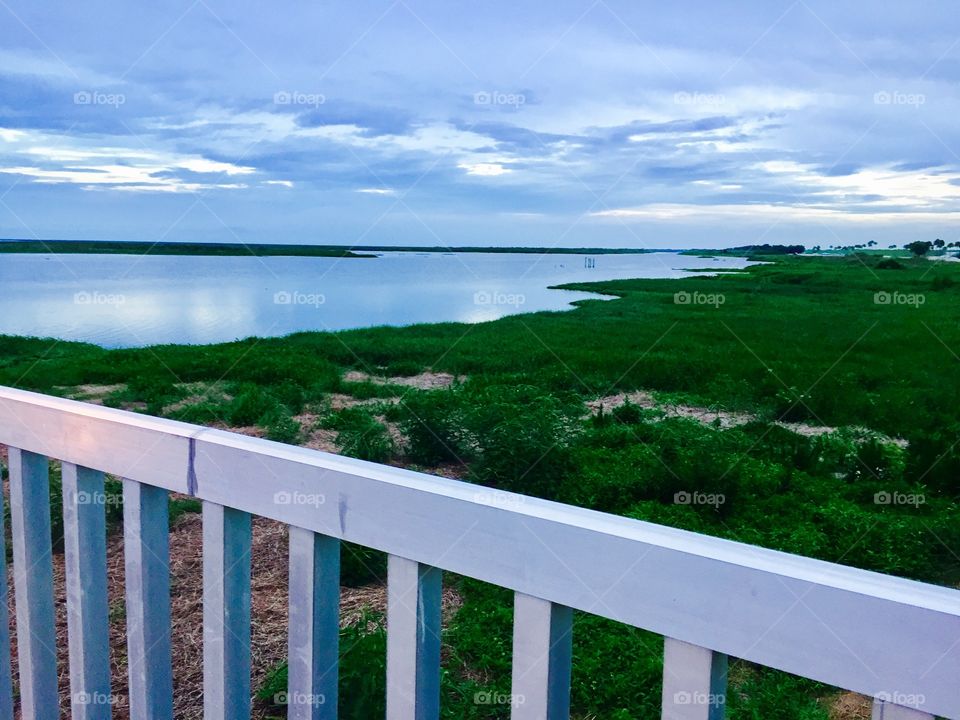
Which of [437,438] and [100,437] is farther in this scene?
[437,438]

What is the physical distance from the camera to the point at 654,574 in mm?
783

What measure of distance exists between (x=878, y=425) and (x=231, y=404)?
6660mm

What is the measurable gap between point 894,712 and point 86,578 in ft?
4.02

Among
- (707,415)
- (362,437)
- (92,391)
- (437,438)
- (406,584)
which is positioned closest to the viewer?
(406,584)

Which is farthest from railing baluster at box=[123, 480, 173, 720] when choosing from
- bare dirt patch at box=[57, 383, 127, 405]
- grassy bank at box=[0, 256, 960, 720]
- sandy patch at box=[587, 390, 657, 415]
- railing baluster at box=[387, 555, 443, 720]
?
bare dirt patch at box=[57, 383, 127, 405]

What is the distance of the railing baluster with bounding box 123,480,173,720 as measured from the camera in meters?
1.25

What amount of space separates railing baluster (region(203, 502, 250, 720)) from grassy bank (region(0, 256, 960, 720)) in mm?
1523

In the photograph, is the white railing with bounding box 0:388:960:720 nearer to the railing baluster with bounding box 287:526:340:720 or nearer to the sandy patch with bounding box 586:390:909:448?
the railing baluster with bounding box 287:526:340:720

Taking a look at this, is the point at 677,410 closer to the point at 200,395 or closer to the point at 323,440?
the point at 323,440

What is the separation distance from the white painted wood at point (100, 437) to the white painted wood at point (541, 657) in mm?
572

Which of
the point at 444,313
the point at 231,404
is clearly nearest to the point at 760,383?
the point at 231,404

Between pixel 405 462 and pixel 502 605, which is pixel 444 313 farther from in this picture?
pixel 502 605

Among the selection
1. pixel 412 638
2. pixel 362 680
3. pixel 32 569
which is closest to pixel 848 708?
pixel 362 680

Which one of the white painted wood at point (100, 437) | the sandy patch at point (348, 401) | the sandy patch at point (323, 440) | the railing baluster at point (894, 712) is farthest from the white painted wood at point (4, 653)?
the sandy patch at point (348, 401)
